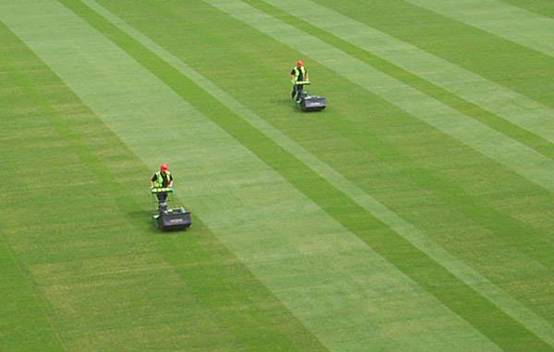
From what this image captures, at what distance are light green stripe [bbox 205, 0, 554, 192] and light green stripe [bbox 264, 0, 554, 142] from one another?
1.58 m

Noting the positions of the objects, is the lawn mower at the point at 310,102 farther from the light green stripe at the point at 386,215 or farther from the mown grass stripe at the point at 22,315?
the mown grass stripe at the point at 22,315

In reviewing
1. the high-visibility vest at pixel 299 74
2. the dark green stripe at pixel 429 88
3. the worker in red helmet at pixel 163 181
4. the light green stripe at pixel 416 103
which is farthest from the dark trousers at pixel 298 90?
the worker in red helmet at pixel 163 181

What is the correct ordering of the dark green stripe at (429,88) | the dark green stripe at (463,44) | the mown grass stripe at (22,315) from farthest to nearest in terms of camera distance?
the dark green stripe at (463,44)
the dark green stripe at (429,88)
the mown grass stripe at (22,315)

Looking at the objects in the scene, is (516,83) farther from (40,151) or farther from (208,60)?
(40,151)

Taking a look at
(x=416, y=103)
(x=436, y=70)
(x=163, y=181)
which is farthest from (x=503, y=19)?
(x=163, y=181)

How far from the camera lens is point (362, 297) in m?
42.2

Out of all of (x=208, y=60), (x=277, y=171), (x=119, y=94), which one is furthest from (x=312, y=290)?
(x=208, y=60)

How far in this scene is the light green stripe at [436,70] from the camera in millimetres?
61594

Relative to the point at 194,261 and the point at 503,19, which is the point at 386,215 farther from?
the point at 503,19

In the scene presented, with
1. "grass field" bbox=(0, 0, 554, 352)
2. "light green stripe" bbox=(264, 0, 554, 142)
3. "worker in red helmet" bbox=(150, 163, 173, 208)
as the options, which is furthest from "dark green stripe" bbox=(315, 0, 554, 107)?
"worker in red helmet" bbox=(150, 163, 173, 208)

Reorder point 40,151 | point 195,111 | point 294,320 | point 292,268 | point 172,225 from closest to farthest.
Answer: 1. point 294,320
2. point 292,268
3. point 172,225
4. point 40,151
5. point 195,111

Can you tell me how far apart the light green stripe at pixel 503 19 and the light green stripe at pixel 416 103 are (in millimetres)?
9253

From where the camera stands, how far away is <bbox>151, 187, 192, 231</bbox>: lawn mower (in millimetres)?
47312

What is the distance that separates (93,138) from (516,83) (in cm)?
1927
